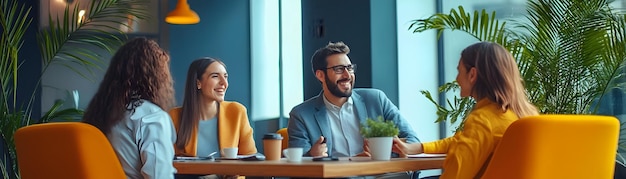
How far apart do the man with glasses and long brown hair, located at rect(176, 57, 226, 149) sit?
1.64ft

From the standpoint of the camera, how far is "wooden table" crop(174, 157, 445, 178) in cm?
309

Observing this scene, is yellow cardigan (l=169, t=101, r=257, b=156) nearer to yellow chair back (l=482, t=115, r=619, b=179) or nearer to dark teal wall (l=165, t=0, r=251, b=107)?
yellow chair back (l=482, t=115, r=619, b=179)

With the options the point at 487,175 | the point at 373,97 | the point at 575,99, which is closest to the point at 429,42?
the point at 575,99

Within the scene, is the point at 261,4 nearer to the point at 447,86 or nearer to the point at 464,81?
the point at 447,86

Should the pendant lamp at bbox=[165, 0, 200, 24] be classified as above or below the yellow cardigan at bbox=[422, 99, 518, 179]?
above

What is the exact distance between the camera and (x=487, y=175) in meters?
3.24

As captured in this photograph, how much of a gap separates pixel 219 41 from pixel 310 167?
6268 mm

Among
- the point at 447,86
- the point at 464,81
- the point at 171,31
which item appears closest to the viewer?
the point at 464,81

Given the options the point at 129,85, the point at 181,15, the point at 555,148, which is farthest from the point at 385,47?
the point at 555,148

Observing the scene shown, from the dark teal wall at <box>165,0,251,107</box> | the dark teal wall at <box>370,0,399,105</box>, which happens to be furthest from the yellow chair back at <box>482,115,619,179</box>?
the dark teal wall at <box>165,0,251,107</box>

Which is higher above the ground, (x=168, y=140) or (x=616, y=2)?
(x=616, y=2)

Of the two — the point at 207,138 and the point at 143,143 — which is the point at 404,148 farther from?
the point at 207,138

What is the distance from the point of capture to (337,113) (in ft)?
15.4

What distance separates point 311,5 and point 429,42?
101 centimetres
